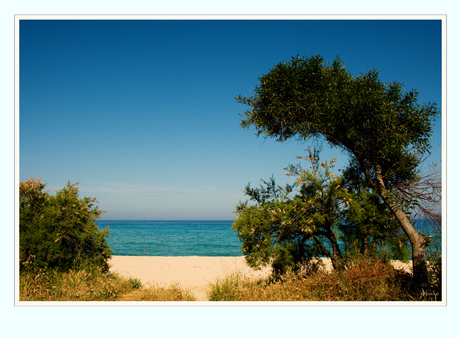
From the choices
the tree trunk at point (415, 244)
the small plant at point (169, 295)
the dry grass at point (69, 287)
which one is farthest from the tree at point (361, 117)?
the dry grass at point (69, 287)

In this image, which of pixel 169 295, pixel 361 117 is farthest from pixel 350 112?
pixel 169 295

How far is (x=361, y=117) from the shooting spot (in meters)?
6.39

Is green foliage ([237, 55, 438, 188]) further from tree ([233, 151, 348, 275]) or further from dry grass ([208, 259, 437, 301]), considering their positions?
dry grass ([208, 259, 437, 301])

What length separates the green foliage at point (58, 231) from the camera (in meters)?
6.93

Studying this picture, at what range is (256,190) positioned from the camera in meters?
7.92

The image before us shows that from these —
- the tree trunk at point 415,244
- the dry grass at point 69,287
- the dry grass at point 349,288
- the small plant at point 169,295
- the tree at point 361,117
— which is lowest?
the small plant at point 169,295

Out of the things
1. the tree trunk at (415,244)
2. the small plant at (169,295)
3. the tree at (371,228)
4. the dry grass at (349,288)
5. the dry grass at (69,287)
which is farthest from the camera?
the tree at (371,228)

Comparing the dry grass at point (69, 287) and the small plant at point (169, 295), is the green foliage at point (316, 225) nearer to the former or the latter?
the small plant at point (169, 295)

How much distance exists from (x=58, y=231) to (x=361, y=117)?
7676 mm

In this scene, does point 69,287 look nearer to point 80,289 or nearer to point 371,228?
point 80,289

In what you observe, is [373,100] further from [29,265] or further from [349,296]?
[29,265]

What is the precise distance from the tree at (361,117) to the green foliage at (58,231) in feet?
16.9
